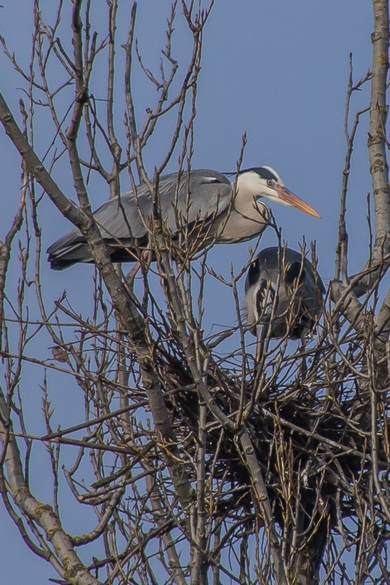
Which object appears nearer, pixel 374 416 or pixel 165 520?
pixel 374 416

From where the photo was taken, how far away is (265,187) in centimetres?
569

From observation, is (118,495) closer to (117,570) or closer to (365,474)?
(117,570)

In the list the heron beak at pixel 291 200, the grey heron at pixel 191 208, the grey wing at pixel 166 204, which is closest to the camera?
the grey heron at pixel 191 208

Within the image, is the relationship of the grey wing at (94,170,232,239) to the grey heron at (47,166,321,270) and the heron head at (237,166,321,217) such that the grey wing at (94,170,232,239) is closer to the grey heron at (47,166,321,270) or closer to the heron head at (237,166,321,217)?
the grey heron at (47,166,321,270)

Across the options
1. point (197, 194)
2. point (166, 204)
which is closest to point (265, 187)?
point (197, 194)

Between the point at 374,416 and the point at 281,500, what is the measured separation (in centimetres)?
88

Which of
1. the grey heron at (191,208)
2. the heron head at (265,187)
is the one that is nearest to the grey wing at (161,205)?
the grey heron at (191,208)

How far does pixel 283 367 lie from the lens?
3.20m

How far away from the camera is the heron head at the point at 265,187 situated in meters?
5.58

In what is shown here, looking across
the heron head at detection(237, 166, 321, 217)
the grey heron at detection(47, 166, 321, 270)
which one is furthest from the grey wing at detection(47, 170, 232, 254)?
the heron head at detection(237, 166, 321, 217)

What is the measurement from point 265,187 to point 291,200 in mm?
231

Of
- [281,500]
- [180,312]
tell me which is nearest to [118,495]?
[281,500]

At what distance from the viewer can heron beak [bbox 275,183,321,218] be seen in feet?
17.9

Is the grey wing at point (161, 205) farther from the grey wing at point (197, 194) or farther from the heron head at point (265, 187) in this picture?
the heron head at point (265, 187)
